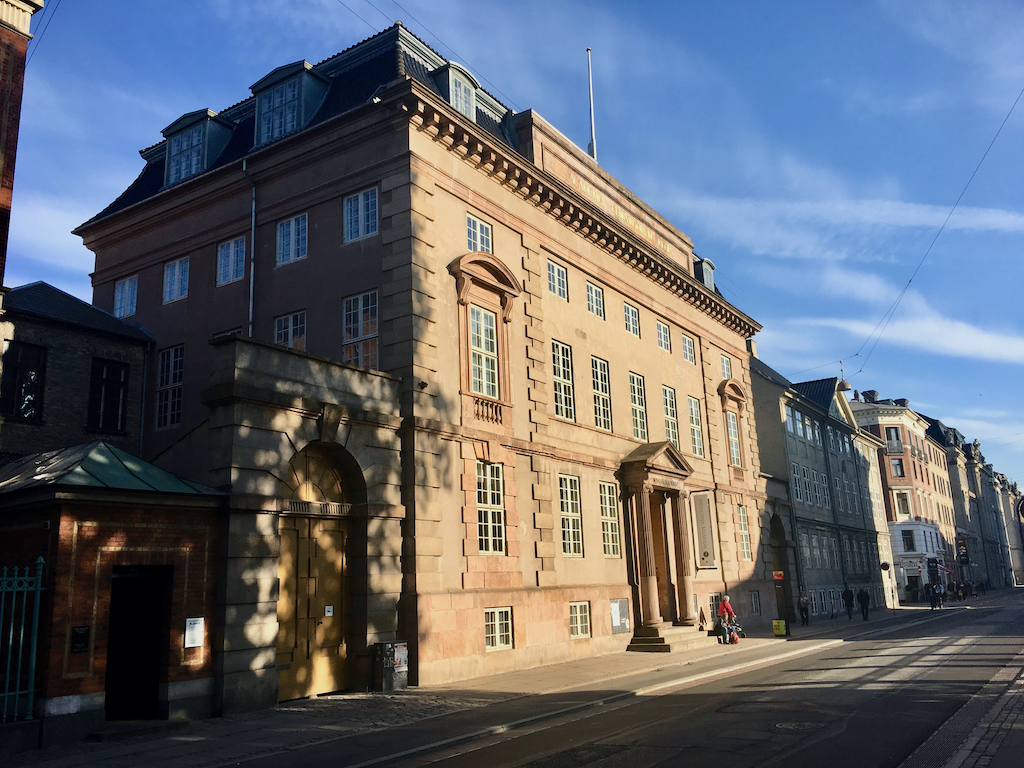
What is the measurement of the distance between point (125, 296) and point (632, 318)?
1879cm

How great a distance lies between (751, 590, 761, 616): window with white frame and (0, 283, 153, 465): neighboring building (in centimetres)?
2679

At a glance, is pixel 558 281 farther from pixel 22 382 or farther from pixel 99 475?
pixel 99 475

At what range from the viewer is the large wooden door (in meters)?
16.9

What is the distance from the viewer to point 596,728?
1309cm

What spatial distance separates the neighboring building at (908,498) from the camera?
7775cm

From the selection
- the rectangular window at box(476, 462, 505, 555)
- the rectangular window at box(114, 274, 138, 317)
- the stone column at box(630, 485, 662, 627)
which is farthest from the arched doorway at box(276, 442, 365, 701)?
the rectangular window at box(114, 274, 138, 317)

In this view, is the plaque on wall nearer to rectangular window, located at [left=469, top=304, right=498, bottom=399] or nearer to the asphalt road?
the asphalt road

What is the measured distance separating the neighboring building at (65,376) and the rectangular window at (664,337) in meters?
19.6

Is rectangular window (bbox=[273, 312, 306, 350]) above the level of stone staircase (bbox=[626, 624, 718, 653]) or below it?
above

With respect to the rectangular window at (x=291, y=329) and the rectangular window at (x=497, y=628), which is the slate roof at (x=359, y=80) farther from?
the rectangular window at (x=497, y=628)

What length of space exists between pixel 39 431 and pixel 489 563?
13.0 metres

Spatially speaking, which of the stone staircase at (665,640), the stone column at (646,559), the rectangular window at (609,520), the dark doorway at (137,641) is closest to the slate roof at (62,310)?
the dark doorway at (137,641)

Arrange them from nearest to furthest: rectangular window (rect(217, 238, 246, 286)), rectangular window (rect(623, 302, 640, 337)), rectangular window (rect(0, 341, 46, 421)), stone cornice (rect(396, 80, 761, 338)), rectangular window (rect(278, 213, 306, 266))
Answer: stone cornice (rect(396, 80, 761, 338)), rectangular window (rect(0, 341, 46, 421)), rectangular window (rect(278, 213, 306, 266)), rectangular window (rect(217, 238, 246, 286)), rectangular window (rect(623, 302, 640, 337))

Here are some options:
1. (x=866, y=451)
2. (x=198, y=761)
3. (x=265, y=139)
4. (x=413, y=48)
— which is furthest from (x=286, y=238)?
(x=866, y=451)
